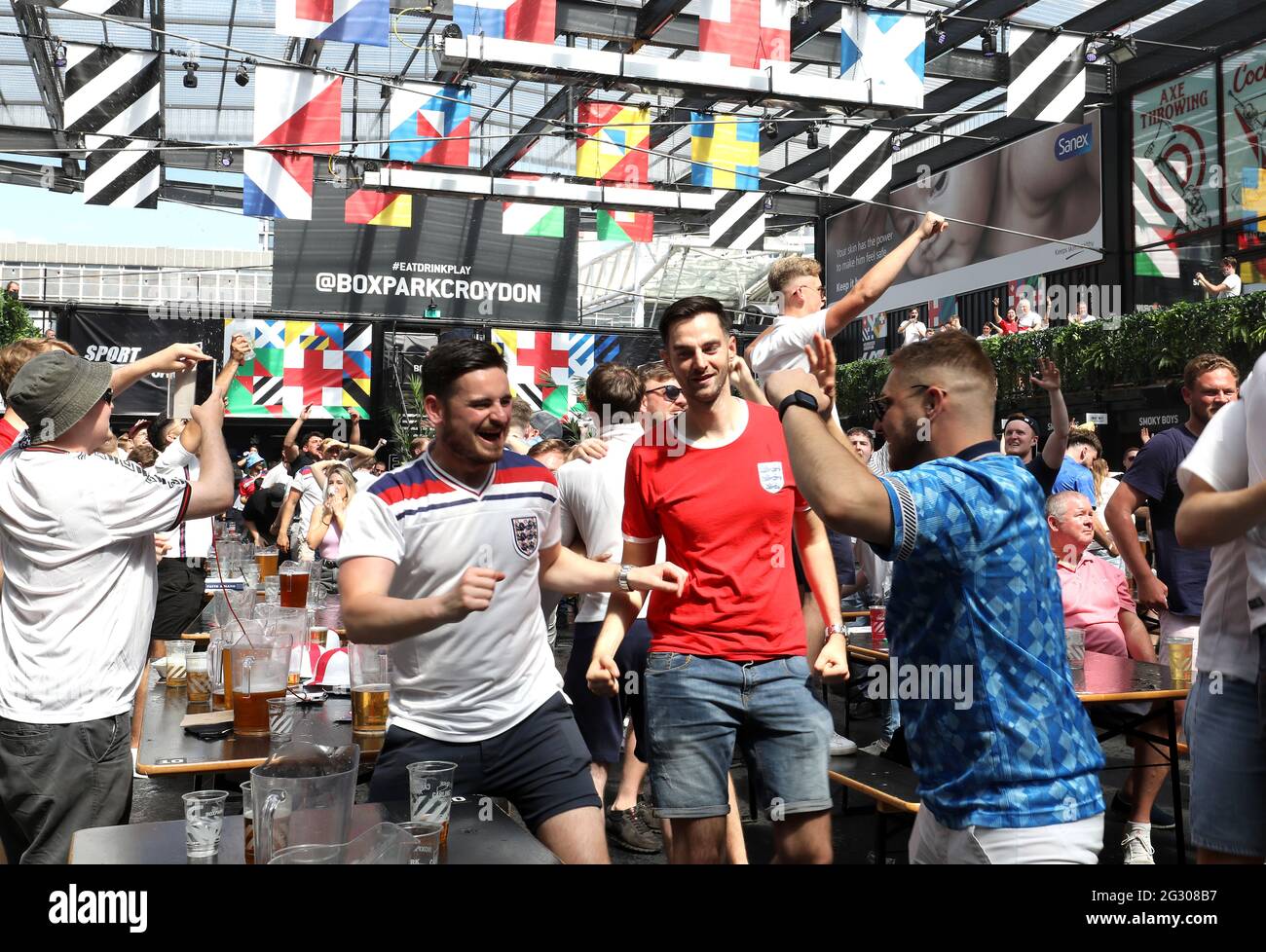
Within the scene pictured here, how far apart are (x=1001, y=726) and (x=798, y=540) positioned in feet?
Result: 4.22

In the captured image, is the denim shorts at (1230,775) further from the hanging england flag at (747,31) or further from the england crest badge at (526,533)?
the hanging england flag at (747,31)

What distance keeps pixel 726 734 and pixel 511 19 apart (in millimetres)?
7183

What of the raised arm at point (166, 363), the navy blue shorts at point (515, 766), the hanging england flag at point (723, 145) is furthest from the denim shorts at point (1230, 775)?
the hanging england flag at point (723, 145)

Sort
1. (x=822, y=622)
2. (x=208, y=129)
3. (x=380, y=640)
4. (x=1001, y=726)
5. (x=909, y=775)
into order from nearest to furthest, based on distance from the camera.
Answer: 1. (x=1001, y=726)
2. (x=380, y=640)
3. (x=822, y=622)
4. (x=909, y=775)
5. (x=208, y=129)

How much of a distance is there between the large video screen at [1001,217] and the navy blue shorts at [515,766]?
47.3 ft

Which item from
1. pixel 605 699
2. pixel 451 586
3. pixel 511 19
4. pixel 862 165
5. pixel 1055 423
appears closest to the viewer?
pixel 451 586

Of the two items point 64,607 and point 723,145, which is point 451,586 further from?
point 723,145

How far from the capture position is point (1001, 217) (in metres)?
18.4

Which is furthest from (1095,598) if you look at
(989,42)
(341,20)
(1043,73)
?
(989,42)

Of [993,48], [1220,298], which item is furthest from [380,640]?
→ [993,48]

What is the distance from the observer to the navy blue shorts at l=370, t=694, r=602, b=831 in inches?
96.2

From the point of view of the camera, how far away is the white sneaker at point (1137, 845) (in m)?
3.95
